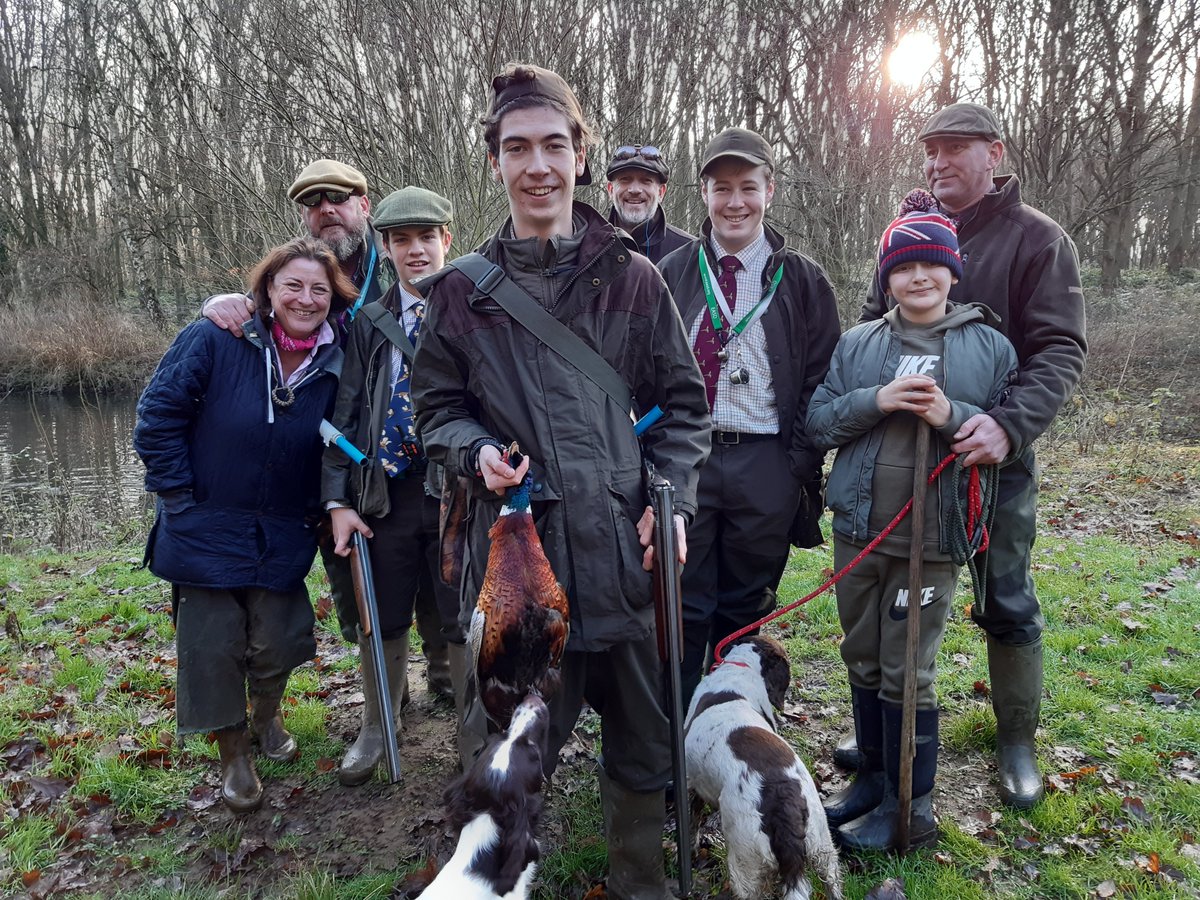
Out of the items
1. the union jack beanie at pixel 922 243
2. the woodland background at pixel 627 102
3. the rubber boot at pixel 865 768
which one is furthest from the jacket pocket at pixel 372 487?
the woodland background at pixel 627 102

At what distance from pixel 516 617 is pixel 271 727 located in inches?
108

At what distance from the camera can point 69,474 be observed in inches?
516

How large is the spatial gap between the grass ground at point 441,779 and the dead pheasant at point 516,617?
1.40 metres

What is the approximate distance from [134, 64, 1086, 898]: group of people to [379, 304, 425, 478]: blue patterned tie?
0.01 metres

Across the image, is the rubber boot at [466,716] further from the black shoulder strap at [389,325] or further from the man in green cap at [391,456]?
the black shoulder strap at [389,325]

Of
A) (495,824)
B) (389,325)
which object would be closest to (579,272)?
(389,325)

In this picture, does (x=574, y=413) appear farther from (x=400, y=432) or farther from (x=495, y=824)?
(x=400, y=432)

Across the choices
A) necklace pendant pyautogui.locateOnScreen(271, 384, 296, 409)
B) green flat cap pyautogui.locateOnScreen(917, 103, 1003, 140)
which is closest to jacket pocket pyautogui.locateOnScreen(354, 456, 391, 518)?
necklace pendant pyautogui.locateOnScreen(271, 384, 296, 409)

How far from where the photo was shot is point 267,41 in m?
9.20

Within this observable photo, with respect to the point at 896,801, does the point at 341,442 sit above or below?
above

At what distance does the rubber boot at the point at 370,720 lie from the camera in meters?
4.07

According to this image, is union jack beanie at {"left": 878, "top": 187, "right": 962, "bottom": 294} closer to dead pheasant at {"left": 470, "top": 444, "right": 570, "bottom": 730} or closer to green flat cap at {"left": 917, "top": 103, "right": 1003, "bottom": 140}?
green flat cap at {"left": 917, "top": 103, "right": 1003, "bottom": 140}

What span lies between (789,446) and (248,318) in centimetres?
→ 286

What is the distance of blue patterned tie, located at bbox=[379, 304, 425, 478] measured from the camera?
150 inches
